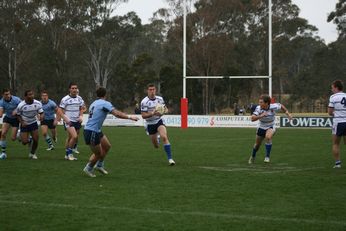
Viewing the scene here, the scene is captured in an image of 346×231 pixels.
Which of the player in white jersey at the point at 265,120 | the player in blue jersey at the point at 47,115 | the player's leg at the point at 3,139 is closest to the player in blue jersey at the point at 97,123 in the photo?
the player in white jersey at the point at 265,120

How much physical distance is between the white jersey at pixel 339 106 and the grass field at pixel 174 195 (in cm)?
123

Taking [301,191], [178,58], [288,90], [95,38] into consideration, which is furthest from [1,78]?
[301,191]

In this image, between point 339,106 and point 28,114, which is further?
point 28,114

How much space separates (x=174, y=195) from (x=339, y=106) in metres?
5.89

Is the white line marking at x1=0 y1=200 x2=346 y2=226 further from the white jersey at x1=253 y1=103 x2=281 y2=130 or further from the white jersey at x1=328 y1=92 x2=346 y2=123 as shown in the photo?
the white jersey at x1=253 y1=103 x2=281 y2=130

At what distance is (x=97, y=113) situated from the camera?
13508 mm

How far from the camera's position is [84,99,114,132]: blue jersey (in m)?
13.4

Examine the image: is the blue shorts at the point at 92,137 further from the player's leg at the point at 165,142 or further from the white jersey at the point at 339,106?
the white jersey at the point at 339,106

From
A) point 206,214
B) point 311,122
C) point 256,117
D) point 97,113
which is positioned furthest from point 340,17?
point 206,214

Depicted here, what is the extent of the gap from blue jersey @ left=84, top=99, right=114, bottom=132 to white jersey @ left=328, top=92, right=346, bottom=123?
5362 millimetres

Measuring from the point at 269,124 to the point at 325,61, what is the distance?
56212mm

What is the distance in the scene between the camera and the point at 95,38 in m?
69.6

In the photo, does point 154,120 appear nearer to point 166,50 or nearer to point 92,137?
point 92,137

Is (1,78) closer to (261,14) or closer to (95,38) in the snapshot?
(95,38)
